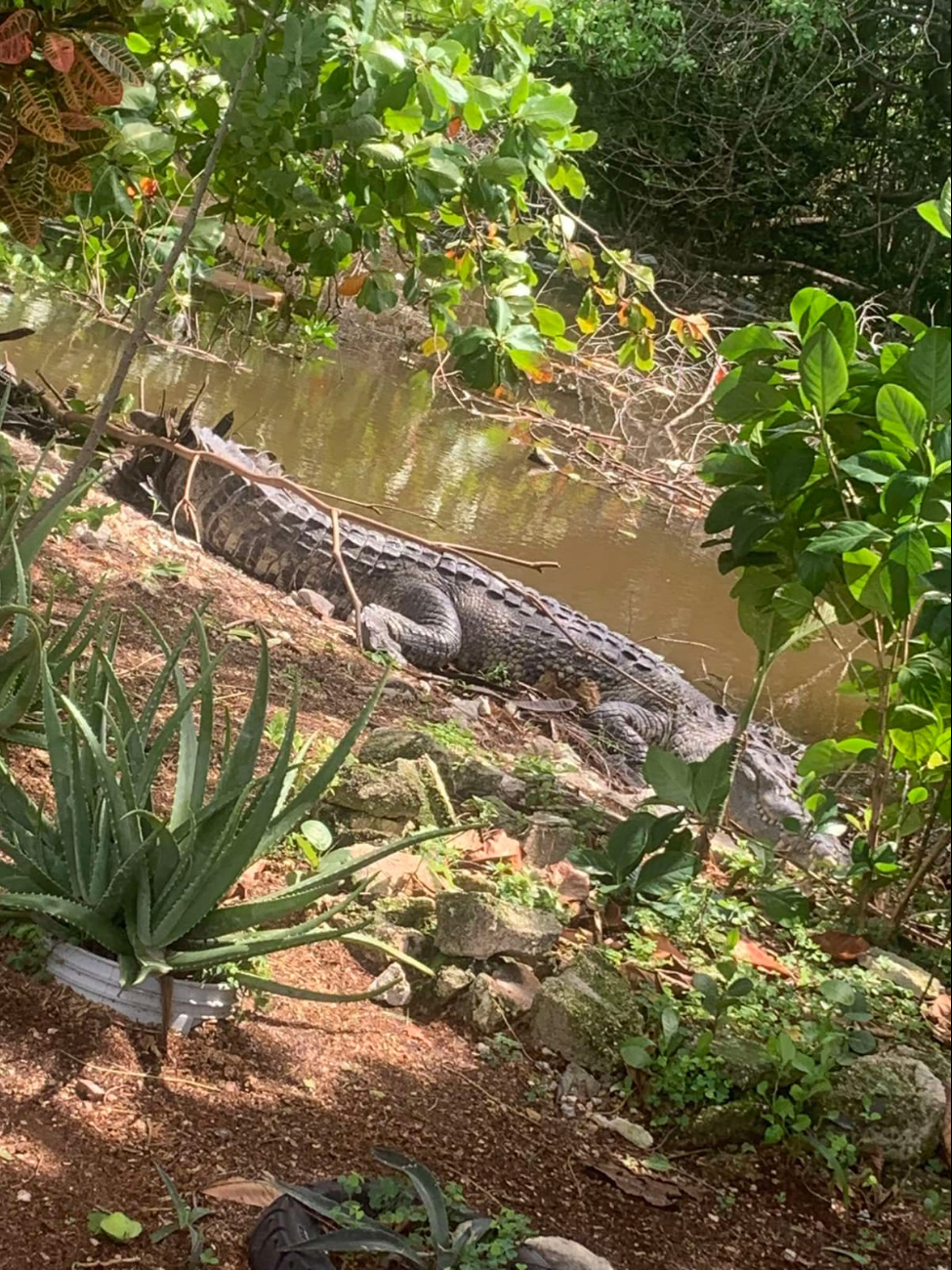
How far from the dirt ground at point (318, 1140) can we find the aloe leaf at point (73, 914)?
9cm

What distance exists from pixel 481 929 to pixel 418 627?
3.32m

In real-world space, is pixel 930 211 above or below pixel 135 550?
above

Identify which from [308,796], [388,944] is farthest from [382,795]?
[308,796]

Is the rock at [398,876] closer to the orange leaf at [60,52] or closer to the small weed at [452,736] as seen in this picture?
the small weed at [452,736]

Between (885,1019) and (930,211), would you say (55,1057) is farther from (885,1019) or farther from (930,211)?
(930,211)

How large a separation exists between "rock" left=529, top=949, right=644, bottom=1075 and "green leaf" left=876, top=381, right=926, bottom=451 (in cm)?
95

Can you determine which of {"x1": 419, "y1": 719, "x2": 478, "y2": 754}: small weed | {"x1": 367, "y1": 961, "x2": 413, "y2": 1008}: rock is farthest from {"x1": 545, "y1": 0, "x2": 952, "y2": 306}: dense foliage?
{"x1": 419, "y1": 719, "x2": 478, "y2": 754}: small weed

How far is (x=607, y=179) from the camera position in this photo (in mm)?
4570

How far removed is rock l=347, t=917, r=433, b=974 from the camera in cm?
195

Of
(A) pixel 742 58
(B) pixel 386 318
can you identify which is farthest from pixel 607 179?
(B) pixel 386 318

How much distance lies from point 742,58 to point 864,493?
196 centimetres

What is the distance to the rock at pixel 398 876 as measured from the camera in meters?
2.13

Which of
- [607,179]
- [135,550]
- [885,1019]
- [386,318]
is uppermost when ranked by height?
[607,179]

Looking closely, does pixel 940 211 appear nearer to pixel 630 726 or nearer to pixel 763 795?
pixel 763 795
